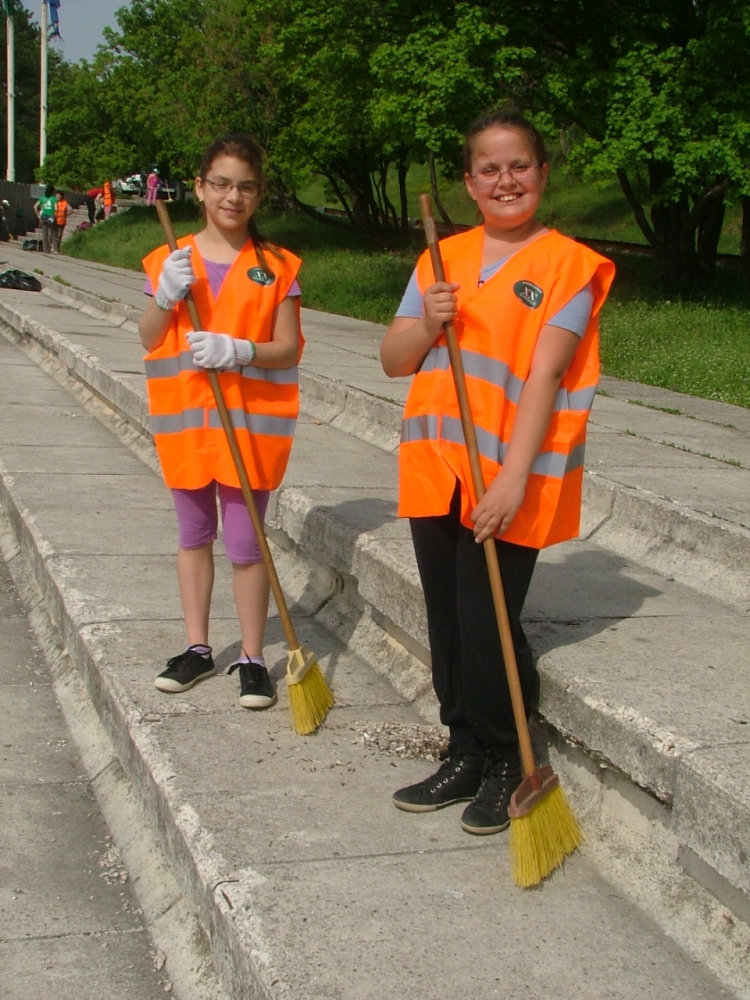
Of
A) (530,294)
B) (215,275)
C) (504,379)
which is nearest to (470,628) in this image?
(504,379)

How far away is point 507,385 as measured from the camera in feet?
10.2

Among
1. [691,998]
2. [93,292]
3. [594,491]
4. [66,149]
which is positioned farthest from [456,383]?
[66,149]

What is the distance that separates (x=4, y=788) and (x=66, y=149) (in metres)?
49.1

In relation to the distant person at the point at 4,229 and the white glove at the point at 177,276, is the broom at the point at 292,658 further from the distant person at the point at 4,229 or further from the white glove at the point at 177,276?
the distant person at the point at 4,229

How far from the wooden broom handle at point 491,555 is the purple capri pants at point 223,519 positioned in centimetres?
112

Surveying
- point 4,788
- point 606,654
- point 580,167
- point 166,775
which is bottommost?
point 4,788

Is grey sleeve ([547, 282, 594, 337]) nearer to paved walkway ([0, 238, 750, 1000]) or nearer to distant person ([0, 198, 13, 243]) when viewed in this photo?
paved walkway ([0, 238, 750, 1000])

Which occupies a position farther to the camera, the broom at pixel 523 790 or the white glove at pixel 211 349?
the white glove at pixel 211 349

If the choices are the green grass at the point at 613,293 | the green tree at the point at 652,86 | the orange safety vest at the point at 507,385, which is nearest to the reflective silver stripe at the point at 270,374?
the orange safety vest at the point at 507,385

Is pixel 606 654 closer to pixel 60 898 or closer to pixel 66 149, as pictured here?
pixel 60 898

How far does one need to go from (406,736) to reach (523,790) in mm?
839

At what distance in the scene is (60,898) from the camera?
10.2ft

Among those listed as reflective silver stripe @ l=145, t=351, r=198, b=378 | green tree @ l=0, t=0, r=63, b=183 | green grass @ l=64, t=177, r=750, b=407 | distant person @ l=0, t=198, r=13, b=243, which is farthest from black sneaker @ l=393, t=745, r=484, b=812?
green tree @ l=0, t=0, r=63, b=183

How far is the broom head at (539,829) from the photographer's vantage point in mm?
2855
